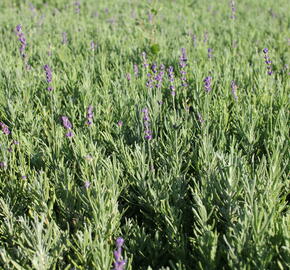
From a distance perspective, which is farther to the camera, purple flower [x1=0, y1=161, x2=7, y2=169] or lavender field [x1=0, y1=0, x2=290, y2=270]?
purple flower [x1=0, y1=161, x2=7, y2=169]

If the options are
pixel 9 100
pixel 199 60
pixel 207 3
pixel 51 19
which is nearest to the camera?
pixel 9 100

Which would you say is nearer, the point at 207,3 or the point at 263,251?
the point at 263,251

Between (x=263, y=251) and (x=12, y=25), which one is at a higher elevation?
(x=12, y=25)

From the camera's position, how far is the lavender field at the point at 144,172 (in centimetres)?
157

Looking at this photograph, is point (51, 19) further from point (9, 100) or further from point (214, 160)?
point (214, 160)

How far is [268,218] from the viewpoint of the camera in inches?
59.9

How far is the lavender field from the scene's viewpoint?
1.57m

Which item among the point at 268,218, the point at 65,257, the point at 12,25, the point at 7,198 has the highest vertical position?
the point at 12,25

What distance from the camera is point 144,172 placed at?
6.47 feet

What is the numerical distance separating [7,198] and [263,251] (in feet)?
4.22

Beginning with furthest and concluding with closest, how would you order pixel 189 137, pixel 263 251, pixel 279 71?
pixel 279 71, pixel 189 137, pixel 263 251

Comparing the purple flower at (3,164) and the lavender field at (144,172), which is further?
the purple flower at (3,164)

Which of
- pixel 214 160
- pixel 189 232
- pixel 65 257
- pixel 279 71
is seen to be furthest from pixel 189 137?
pixel 279 71

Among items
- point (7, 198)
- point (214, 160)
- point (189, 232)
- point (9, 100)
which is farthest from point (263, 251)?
point (9, 100)
